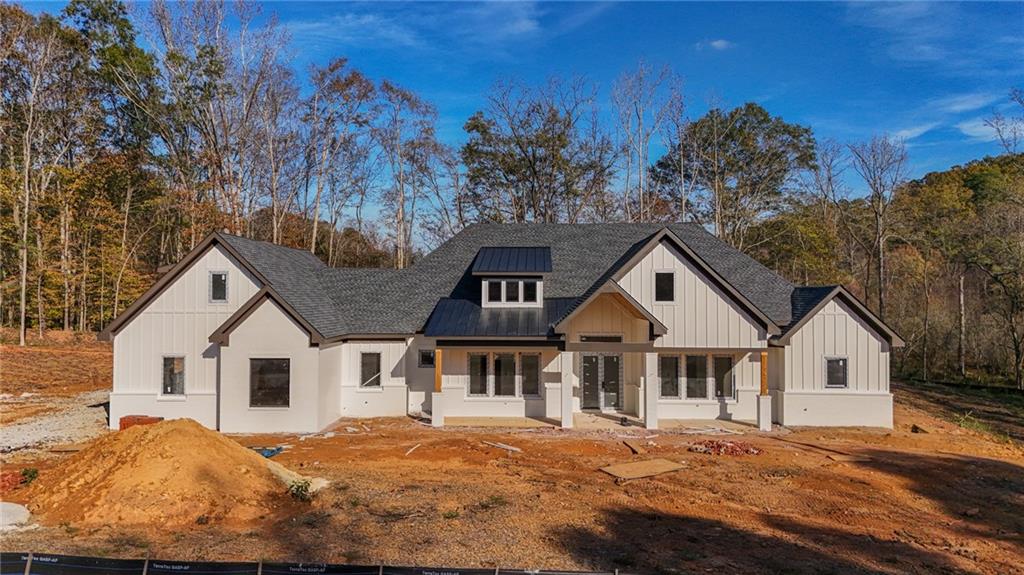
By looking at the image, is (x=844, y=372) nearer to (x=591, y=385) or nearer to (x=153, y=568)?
(x=591, y=385)

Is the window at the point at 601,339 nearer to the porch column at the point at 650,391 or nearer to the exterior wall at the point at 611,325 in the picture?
the exterior wall at the point at 611,325

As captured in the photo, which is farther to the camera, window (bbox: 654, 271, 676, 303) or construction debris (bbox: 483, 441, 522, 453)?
window (bbox: 654, 271, 676, 303)

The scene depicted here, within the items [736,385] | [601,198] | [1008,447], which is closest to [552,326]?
[736,385]

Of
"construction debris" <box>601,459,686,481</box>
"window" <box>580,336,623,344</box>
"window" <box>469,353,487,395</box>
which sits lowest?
"construction debris" <box>601,459,686,481</box>

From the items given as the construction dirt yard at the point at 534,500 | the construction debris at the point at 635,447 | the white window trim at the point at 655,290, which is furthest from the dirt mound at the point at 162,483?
the white window trim at the point at 655,290

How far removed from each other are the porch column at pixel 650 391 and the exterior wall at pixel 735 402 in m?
1.13

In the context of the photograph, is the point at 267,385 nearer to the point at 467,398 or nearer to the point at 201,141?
the point at 467,398

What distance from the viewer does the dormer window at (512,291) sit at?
61.7 ft

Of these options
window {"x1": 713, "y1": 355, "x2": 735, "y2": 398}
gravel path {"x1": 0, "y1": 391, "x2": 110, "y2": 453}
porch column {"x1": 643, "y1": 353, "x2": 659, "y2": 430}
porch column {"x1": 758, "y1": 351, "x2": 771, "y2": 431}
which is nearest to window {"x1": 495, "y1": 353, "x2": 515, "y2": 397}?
porch column {"x1": 643, "y1": 353, "x2": 659, "y2": 430}

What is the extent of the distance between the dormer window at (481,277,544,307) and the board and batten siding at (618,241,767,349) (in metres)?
3.06

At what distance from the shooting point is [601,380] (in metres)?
19.0

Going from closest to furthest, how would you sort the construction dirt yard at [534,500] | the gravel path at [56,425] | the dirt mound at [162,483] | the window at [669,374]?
the construction dirt yard at [534,500]
the dirt mound at [162,483]
the gravel path at [56,425]
the window at [669,374]

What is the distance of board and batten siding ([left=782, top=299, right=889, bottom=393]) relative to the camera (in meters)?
17.2

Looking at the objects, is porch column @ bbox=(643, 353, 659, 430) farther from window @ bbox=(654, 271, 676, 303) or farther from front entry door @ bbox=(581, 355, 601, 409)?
front entry door @ bbox=(581, 355, 601, 409)
